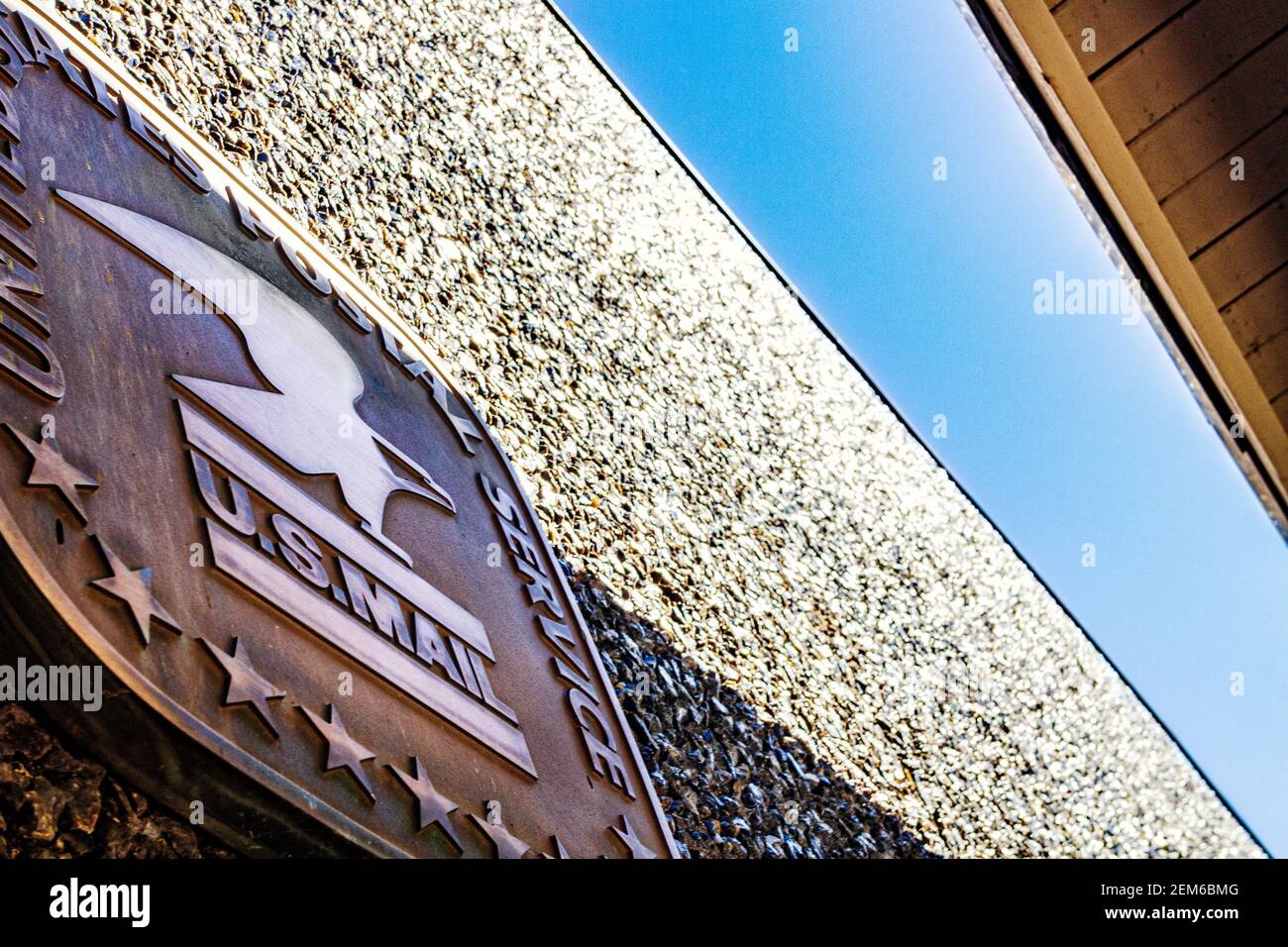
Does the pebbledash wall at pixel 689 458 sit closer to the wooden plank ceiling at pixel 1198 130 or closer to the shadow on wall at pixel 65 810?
the shadow on wall at pixel 65 810

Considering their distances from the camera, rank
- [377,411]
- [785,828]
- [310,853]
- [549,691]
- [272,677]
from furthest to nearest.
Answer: [785,828] → [377,411] → [549,691] → [272,677] → [310,853]

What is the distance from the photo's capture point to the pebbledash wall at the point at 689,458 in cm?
291

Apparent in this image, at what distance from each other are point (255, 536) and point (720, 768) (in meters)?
1.58

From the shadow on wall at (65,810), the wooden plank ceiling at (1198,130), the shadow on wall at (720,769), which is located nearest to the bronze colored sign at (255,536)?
the shadow on wall at (65,810)

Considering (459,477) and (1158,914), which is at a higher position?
(459,477)

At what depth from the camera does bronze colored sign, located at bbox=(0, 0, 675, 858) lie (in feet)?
3.91

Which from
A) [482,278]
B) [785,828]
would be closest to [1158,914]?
[785,828]

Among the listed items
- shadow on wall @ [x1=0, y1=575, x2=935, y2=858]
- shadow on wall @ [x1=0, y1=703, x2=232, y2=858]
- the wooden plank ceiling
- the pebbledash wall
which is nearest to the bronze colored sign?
shadow on wall @ [x1=0, y1=703, x2=232, y2=858]

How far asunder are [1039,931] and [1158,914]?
146mm

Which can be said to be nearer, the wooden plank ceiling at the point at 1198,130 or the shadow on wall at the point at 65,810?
the shadow on wall at the point at 65,810

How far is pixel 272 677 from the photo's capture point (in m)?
1.37

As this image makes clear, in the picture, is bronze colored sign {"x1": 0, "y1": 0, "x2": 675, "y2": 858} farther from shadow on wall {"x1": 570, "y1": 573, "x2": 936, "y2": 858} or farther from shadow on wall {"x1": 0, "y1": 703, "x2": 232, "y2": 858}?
shadow on wall {"x1": 570, "y1": 573, "x2": 936, "y2": 858}

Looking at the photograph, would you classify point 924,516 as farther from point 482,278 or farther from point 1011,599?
point 482,278

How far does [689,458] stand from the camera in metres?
3.73
